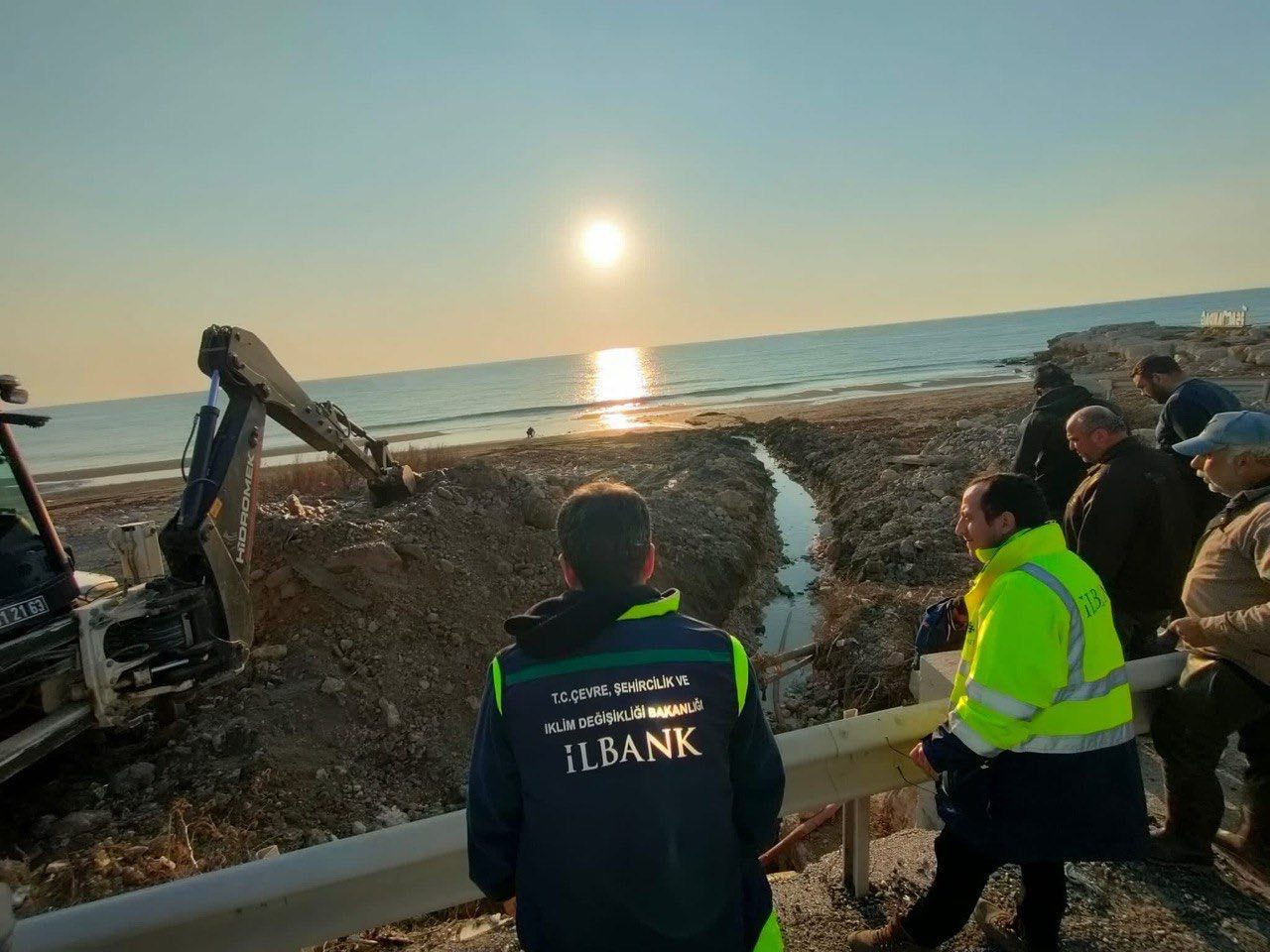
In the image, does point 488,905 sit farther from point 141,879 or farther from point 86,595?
point 86,595

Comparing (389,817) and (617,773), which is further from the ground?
(617,773)

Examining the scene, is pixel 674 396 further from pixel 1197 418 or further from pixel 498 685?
pixel 498 685

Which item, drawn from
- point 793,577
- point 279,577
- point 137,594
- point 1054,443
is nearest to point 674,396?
point 793,577

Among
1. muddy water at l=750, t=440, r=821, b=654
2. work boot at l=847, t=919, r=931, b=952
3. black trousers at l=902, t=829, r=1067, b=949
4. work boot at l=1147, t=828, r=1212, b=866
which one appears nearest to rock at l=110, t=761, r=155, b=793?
work boot at l=847, t=919, r=931, b=952

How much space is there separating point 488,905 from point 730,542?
899 cm

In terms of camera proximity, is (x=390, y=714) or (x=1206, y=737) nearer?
(x=1206, y=737)

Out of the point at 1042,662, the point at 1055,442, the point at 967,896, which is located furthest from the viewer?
the point at 1055,442

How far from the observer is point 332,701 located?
7.04 metres

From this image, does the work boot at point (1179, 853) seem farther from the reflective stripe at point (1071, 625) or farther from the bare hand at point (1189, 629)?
the reflective stripe at point (1071, 625)

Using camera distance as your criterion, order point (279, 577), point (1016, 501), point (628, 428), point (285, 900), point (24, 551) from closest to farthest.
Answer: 1. point (285, 900)
2. point (1016, 501)
3. point (24, 551)
4. point (279, 577)
5. point (628, 428)

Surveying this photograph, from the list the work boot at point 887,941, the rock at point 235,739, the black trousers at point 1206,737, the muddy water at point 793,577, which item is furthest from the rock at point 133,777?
the muddy water at point 793,577

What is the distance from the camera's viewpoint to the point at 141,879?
14.4ft

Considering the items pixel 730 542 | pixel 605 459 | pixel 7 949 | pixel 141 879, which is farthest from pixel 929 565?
pixel 605 459

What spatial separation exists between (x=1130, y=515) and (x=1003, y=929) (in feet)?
7.22
